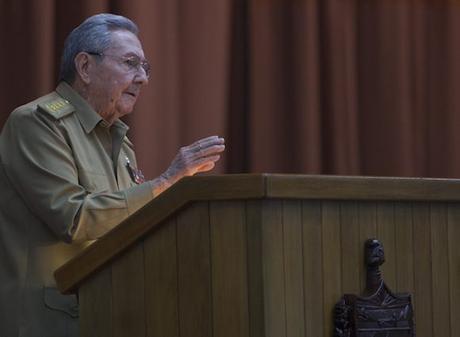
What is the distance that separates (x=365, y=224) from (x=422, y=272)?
19 centimetres

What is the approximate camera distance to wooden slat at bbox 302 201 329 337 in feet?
7.48

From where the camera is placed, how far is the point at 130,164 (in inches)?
134

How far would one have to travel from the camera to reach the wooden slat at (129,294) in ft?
8.00

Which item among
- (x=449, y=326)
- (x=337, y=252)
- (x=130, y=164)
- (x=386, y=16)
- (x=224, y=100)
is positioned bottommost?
(x=449, y=326)

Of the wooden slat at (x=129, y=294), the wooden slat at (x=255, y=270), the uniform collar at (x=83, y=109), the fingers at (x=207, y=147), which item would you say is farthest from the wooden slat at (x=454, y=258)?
the uniform collar at (x=83, y=109)

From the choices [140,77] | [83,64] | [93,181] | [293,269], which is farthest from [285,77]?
[293,269]

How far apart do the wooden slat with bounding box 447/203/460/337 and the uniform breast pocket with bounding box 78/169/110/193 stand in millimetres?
986

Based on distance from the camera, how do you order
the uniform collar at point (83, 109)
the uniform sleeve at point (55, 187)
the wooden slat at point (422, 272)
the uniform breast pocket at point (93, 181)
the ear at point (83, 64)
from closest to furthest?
1. the wooden slat at point (422, 272)
2. the uniform sleeve at point (55, 187)
3. the uniform breast pocket at point (93, 181)
4. the uniform collar at point (83, 109)
5. the ear at point (83, 64)

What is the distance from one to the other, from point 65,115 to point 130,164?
37 centimetres

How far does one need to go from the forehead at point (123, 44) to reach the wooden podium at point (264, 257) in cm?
93

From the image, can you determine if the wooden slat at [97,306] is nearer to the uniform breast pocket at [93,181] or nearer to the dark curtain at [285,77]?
the uniform breast pocket at [93,181]

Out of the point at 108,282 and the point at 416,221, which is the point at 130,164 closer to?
the point at 108,282

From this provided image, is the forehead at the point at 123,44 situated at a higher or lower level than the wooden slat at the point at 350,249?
higher

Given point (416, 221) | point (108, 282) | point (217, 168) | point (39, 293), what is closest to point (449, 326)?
point (416, 221)
